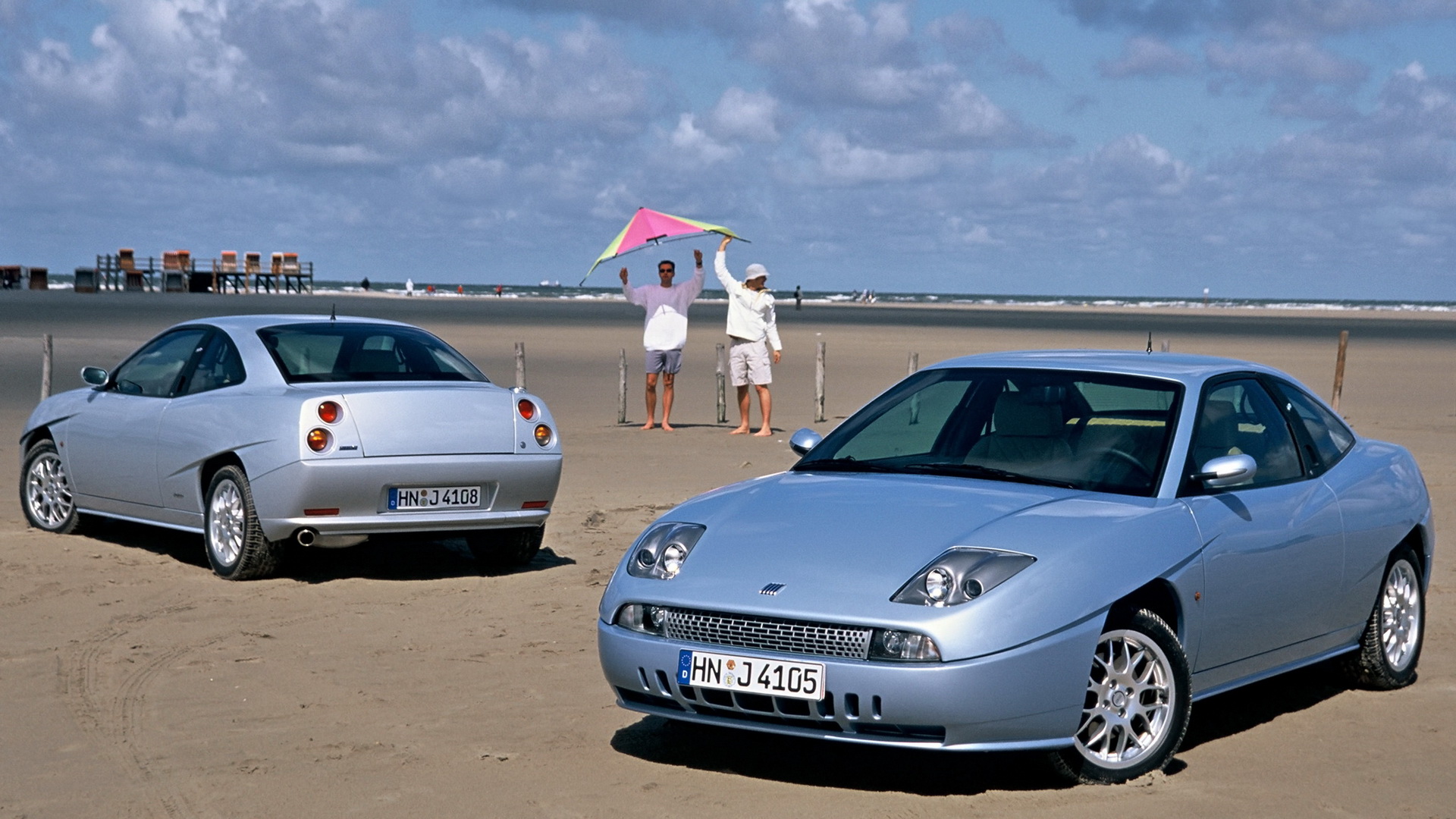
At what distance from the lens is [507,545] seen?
34.3ft

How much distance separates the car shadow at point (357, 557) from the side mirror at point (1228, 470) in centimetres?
530

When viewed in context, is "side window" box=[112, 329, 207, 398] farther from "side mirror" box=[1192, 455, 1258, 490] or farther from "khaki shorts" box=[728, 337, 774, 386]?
"khaki shorts" box=[728, 337, 774, 386]

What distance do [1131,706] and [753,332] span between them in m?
13.8

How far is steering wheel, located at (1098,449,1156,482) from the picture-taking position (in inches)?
247

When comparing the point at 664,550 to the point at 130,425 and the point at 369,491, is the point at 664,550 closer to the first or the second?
the point at 369,491

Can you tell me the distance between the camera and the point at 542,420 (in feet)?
33.3

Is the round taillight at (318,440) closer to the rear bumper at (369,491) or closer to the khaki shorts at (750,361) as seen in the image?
the rear bumper at (369,491)

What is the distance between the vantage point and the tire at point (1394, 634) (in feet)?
24.0

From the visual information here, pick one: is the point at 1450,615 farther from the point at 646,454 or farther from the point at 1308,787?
the point at 646,454

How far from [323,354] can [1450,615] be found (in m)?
6.65

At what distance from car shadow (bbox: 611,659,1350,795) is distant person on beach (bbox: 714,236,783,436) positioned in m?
12.6

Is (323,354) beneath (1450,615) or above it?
above

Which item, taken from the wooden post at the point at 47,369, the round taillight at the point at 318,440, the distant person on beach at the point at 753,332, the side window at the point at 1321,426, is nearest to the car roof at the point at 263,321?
the round taillight at the point at 318,440

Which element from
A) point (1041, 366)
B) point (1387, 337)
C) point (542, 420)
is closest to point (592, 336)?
point (1387, 337)
